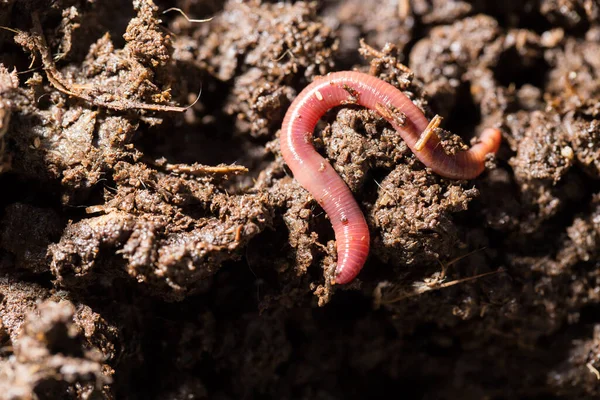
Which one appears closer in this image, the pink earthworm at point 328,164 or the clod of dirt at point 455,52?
the pink earthworm at point 328,164

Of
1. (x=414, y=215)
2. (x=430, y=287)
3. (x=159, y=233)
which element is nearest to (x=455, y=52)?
(x=414, y=215)

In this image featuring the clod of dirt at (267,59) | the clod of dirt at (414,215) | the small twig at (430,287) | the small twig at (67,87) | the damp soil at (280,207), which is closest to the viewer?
the damp soil at (280,207)

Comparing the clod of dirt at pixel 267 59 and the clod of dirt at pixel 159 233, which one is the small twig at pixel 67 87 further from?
the clod of dirt at pixel 267 59

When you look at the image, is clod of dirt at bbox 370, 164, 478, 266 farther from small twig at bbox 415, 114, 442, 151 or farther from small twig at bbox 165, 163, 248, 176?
small twig at bbox 165, 163, 248, 176

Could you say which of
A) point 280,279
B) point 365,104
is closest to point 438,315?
point 280,279

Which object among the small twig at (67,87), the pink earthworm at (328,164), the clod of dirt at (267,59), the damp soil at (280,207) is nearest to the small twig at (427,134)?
the pink earthworm at (328,164)
